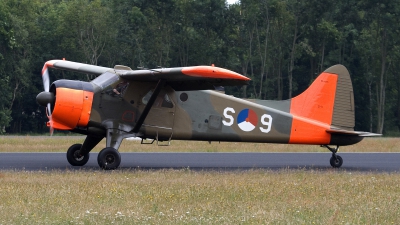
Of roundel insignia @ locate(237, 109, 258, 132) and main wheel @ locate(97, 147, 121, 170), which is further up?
roundel insignia @ locate(237, 109, 258, 132)

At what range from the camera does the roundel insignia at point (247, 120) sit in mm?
18375

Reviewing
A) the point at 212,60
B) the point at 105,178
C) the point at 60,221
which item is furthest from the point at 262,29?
the point at 60,221

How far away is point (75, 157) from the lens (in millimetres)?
18250

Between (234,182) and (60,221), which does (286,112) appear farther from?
(60,221)

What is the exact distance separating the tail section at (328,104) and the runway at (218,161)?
1.28 meters

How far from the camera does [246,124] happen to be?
18422 millimetres

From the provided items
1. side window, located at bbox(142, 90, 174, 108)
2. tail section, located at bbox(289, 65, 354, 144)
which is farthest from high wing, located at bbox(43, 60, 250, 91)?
tail section, located at bbox(289, 65, 354, 144)

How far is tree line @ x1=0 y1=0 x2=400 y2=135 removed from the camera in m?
55.2

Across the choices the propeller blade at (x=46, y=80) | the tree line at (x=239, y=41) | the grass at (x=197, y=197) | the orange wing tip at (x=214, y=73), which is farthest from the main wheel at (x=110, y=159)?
the tree line at (x=239, y=41)

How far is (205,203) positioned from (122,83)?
6.87 metres

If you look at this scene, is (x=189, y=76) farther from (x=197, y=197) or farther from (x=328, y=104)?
(x=197, y=197)

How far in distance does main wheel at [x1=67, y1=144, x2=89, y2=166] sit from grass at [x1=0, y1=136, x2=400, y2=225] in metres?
2.28

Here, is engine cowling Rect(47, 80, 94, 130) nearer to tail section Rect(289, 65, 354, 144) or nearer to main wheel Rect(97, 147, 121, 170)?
main wheel Rect(97, 147, 121, 170)

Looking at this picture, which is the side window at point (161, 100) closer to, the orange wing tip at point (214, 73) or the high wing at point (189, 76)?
the high wing at point (189, 76)
